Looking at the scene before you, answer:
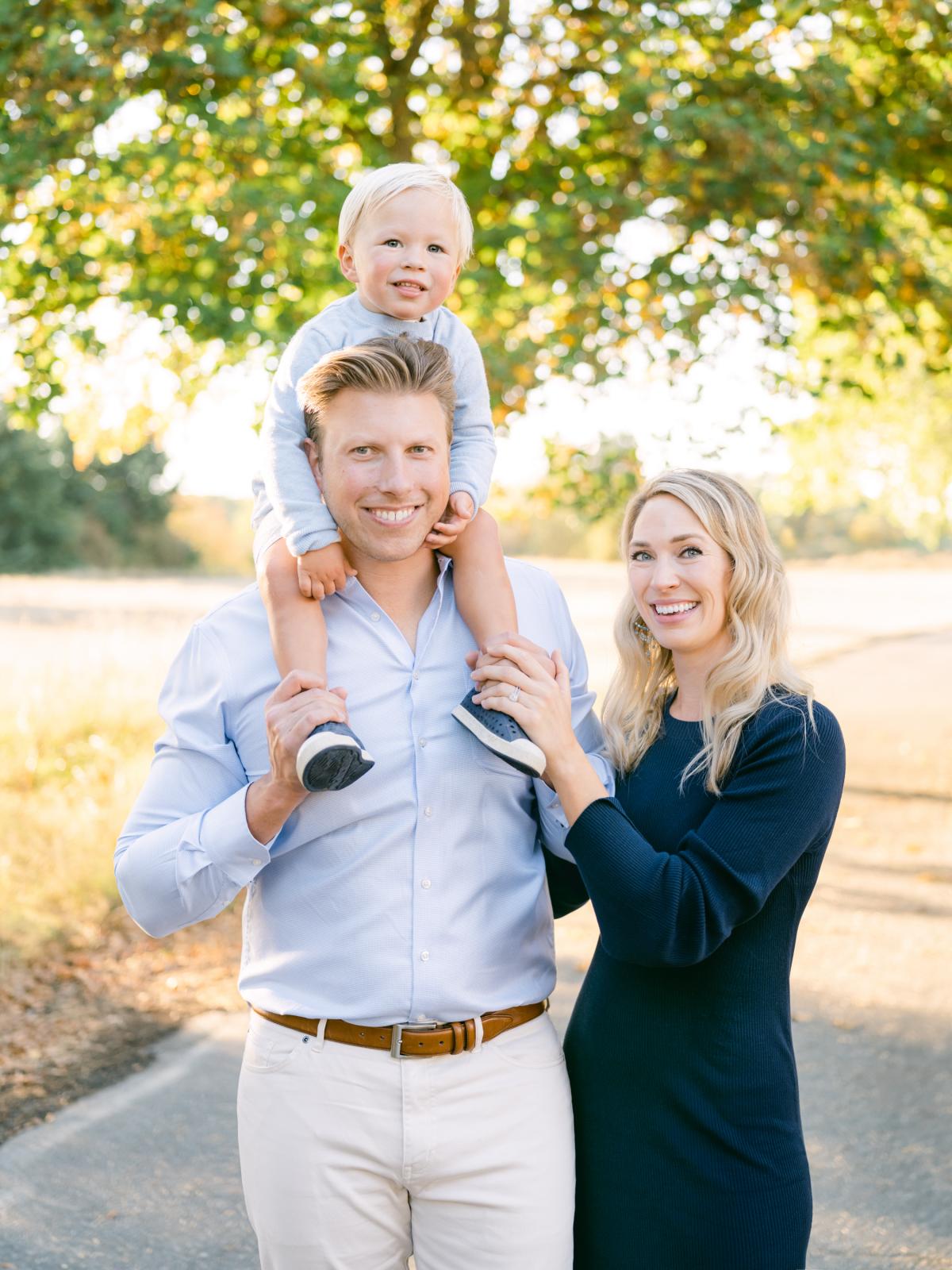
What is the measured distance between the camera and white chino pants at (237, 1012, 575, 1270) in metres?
2.14

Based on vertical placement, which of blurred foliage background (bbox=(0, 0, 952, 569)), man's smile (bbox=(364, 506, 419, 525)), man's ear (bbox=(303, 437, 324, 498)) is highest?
blurred foliage background (bbox=(0, 0, 952, 569))

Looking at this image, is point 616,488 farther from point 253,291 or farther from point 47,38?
point 47,38

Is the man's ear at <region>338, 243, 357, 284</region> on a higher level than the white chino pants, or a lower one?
higher

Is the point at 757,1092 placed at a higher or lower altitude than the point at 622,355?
lower

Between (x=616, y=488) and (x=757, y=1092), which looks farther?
(x=616, y=488)

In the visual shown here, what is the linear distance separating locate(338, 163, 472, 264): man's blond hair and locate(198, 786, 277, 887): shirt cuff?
1377 mm

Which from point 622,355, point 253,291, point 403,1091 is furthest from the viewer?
point 622,355

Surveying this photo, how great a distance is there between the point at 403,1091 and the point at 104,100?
6382 millimetres

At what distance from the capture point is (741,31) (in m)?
8.84

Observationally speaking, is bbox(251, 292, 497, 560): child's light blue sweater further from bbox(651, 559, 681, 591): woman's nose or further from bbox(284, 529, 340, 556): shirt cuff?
bbox(651, 559, 681, 591): woman's nose

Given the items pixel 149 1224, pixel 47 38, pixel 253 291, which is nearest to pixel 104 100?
pixel 47 38

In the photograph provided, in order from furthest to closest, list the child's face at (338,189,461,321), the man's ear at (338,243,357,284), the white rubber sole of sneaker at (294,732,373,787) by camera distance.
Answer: the man's ear at (338,243,357,284) → the child's face at (338,189,461,321) → the white rubber sole of sneaker at (294,732,373,787)

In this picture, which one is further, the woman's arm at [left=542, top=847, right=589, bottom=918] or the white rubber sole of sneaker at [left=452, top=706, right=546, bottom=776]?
the woman's arm at [left=542, top=847, right=589, bottom=918]

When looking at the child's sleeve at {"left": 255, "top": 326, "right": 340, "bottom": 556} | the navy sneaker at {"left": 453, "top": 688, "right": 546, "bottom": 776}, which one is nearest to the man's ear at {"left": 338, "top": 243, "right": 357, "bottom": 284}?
the child's sleeve at {"left": 255, "top": 326, "right": 340, "bottom": 556}
